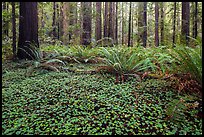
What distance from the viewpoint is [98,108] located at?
2.37m

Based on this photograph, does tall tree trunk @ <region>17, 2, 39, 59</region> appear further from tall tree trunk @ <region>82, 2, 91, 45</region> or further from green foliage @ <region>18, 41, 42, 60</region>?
tall tree trunk @ <region>82, 2, 91, 45</region>

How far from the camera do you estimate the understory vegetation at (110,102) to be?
1970mm

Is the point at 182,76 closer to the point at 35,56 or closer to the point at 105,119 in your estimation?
the point at 105,119

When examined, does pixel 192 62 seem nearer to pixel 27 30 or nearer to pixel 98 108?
pixel 98 108

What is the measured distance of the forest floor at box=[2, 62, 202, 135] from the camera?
1947mm

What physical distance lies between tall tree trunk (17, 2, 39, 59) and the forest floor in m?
2.02

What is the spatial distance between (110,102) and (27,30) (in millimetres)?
3956

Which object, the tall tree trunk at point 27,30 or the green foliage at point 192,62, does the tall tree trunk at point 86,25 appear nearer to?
the tall tree trunk at point 27,30

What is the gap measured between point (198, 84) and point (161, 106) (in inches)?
25.4

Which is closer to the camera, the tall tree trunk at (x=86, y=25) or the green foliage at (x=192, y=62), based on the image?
the green foliage at (x=192, y=62)

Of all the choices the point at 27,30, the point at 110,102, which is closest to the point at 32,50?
the point at 27,30

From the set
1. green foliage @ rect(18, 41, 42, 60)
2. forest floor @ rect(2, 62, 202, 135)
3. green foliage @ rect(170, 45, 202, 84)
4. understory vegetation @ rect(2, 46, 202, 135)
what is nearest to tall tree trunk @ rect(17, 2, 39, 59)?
green foliage @ rect(18, 41, 42, 60)

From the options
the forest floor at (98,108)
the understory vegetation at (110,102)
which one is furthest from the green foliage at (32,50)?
the forest floor at (98,108)

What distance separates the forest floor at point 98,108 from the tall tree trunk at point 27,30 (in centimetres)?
202
